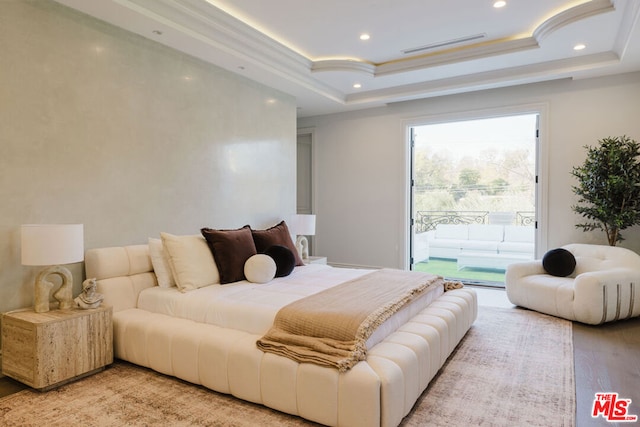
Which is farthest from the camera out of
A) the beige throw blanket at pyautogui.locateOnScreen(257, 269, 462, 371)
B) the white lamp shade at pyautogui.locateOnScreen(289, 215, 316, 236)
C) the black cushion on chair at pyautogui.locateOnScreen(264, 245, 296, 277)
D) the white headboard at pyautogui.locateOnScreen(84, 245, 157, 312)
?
the white lamp shade at pyautogui.locateOnScreen(289, 215, 316, 236)

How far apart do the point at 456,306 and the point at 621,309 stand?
6.31ft

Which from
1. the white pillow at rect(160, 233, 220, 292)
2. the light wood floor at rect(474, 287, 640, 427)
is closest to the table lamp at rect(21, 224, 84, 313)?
the white pillow at rect(160, 233, 220, 292)

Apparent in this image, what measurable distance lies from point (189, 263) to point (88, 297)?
74 cm

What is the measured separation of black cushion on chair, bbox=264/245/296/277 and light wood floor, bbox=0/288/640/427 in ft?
6.57

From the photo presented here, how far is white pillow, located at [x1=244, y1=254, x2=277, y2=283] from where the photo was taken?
337cm

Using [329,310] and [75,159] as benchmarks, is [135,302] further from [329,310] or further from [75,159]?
[329,310]

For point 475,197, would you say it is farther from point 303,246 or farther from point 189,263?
point 189,263

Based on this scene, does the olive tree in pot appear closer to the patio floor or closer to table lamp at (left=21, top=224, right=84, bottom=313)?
the patio floor

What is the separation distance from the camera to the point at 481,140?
7.40 m

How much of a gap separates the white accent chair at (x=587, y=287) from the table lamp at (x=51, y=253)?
14.2 ft

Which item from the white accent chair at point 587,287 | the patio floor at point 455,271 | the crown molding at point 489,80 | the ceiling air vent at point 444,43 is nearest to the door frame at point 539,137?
the crown molding at point 489,80

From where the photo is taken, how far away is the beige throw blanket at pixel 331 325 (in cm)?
211

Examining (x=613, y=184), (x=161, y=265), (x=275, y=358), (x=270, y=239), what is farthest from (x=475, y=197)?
(x=275, y=358)

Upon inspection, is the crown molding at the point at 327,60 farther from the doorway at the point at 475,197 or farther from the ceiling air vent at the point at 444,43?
the doorway at the point at 475,197
